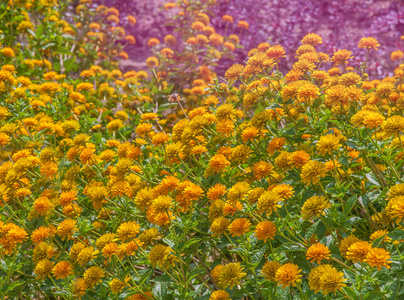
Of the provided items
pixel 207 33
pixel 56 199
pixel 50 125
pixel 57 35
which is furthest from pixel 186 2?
pixel 56 199

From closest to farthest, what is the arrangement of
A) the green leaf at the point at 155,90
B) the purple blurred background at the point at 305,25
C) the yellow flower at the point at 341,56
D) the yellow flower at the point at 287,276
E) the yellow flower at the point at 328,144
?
the yellow flower at the point at 287,276, the yellow flower at the point at 328,144, the yellow flower at the point at 341,56, the green leaf at the point at 155,90, the purple blurred background at the point at 305,25

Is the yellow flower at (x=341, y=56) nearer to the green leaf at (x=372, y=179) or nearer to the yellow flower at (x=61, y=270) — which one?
the green leaf at (x=372, y=179)

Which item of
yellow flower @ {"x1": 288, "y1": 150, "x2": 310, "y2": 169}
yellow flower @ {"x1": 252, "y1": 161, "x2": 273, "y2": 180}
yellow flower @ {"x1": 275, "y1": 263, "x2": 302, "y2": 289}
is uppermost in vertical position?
yellow flower @ {"x1": 288, "y1": 150, "x2": 310, "y2": 169}

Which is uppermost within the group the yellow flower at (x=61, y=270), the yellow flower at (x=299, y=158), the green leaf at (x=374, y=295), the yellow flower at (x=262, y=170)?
the yellow flower at (x=299, y=158)

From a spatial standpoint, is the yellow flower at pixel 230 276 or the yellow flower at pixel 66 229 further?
the yellow flower at pixel 66 229

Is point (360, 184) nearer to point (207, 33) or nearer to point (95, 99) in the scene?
point (95, 99)

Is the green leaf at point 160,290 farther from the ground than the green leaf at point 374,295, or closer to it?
closer to it

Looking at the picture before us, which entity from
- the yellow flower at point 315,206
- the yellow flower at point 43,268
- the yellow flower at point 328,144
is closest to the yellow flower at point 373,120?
the yellow flower at point 328,144

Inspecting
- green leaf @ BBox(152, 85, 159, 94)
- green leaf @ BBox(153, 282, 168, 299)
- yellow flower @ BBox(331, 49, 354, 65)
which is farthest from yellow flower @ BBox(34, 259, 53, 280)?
green leaf @ BBox(152, 85, 159, 94)

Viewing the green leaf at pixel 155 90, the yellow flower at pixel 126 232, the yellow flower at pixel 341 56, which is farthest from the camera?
the green leaf at pixel 155 90

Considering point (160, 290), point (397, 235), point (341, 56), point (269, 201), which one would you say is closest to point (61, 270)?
point (160, 290)

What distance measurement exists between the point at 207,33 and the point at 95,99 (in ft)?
5.27

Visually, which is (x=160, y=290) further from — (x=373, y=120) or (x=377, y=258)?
(x=373, y=120)

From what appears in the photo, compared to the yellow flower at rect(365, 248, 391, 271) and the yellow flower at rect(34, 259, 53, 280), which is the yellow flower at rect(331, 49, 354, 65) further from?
the yellow flower at rect(34, 259, 53, 280)
